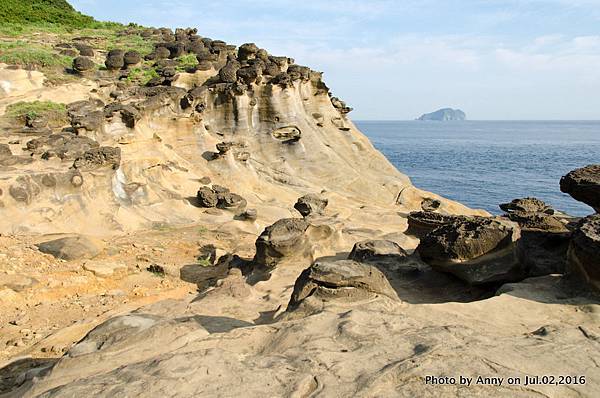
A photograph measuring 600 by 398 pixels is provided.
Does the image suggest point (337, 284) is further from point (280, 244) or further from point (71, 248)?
point (71, 248)

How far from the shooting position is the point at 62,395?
376 centimetres

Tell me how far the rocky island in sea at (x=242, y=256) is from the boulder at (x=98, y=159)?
4 cm

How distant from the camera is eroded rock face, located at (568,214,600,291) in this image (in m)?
6.33

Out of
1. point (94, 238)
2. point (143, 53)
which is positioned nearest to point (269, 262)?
point (94, 238)

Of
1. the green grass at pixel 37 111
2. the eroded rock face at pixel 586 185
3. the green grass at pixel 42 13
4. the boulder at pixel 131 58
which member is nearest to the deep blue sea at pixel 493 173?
the boulder at pixel 131 58

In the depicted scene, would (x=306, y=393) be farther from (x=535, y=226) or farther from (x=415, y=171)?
(x=415, y=171)

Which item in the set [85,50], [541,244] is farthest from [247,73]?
[541,244]

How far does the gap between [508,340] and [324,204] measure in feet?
42.0

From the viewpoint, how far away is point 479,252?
297 inches

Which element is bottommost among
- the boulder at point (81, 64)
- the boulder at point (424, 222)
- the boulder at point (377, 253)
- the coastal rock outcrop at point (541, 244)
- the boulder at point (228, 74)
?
the boulder at point (424, 222)

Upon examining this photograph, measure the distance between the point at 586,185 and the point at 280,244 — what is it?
5.63 metres

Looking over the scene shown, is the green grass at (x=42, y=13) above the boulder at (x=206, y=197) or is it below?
above

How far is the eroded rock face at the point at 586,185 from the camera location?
8039 millimetres

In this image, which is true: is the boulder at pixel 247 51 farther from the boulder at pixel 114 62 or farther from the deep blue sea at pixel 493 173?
the deep blue sea at pixel 493 173
